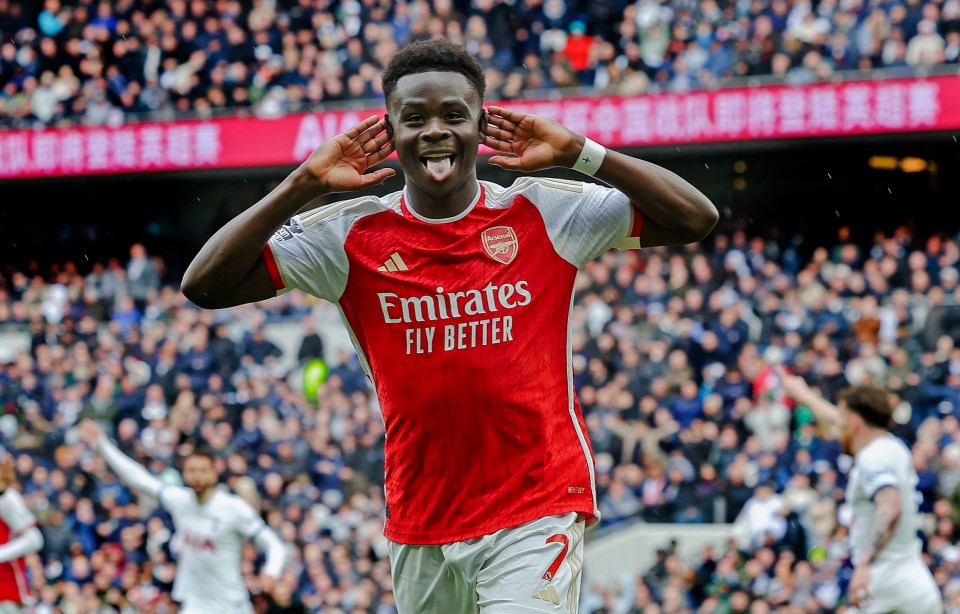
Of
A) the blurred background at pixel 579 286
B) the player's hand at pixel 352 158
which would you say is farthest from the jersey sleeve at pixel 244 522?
the player's hand at pixel 352 158

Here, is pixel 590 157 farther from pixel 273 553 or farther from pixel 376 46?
pixel 376 46

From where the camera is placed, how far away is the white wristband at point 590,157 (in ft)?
14.2

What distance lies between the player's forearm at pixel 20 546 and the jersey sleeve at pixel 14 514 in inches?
2.5

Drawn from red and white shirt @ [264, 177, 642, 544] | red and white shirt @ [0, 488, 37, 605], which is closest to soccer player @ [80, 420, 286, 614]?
red and white shirt @ [0, 488, 37, 605]

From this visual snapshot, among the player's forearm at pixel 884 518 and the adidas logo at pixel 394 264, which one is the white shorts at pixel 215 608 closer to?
the player's forearm at pixel 884 518

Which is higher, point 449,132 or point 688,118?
point 688,118

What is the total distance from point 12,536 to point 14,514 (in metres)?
0.15

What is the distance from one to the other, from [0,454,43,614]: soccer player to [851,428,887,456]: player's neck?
5.24m

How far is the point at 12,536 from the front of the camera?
9719 millimetres

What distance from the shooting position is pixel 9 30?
23719 mm

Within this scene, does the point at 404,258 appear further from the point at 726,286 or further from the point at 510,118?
the point at 726,286

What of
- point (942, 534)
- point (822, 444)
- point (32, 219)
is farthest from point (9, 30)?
point (942, 534)

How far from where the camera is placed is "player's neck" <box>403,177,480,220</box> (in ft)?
14.8

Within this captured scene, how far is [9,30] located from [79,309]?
5587 mm
